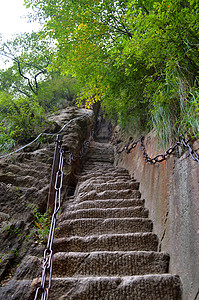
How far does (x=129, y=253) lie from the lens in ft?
6.54

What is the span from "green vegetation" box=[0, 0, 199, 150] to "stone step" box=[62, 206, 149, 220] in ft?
3.56

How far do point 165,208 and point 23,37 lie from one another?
9488 millimetres

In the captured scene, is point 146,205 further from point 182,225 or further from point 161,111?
point 161,111

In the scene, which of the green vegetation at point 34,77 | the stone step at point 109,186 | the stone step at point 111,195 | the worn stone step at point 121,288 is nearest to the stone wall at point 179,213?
the worn stone step at point 121,288

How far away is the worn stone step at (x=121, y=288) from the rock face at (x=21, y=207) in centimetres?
42

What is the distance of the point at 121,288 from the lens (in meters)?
1.63

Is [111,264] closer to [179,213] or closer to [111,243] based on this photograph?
[111,243]

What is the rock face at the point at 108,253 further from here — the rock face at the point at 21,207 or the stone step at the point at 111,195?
the rock face at the point at 21,207

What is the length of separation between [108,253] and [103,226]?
56cm

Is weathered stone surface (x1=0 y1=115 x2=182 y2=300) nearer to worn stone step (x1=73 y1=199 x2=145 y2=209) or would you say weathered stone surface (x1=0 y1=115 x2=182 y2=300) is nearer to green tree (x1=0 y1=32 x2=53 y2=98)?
worn stone step (x1=73 y1=199 x2=145 y2=209)

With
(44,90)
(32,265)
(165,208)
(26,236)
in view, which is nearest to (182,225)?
(165,208)

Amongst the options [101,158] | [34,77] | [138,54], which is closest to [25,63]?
[34,77]

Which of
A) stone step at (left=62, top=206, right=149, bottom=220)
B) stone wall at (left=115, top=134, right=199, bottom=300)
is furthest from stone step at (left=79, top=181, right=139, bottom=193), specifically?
stone wall at (left=115, top=134, right=199, bottom=300)

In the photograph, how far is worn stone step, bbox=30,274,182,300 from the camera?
1.57 meters
